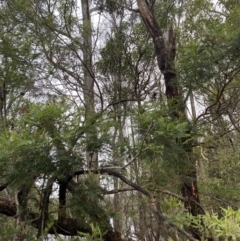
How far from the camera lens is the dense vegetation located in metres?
2.01

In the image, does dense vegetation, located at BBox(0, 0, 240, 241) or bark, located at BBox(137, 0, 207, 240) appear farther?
bark, located at BBox(137, 0, 207, 240)

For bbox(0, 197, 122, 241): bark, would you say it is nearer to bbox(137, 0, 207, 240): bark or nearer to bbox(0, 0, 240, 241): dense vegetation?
bbox(0, 0, 240, 241): dense vegetation

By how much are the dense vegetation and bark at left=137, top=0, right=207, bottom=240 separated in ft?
0.04

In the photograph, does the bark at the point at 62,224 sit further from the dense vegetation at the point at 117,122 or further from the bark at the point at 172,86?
the bark at the point at 172,86

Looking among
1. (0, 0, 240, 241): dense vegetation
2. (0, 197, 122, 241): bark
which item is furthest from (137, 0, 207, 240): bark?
(0, 197, 122, 241): bark

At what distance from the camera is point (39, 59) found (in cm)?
430

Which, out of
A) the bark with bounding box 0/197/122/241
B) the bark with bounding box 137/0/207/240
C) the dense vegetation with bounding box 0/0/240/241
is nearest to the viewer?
the dense vegetation with bounding box 0/0/240/241

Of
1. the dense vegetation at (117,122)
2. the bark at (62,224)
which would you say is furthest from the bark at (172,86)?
the bark at (62,224)

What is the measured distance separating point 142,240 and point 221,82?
2.03 meters

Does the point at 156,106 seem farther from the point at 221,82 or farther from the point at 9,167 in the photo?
the point at 9,167

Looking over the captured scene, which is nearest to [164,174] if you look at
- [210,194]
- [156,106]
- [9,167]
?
[156,106]

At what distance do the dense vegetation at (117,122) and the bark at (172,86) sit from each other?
1 cm

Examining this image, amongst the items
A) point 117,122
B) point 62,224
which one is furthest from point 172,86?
point 62,224

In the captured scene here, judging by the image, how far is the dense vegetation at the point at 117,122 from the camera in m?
2.01
